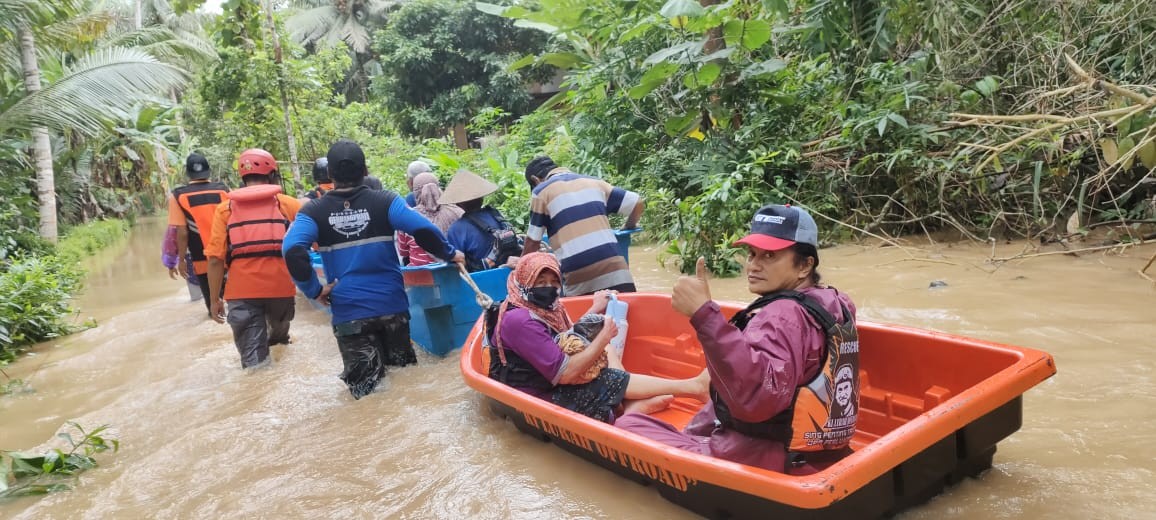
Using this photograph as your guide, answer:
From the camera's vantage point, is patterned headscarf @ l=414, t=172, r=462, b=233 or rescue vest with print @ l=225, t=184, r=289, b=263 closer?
rescue vest with print @ l=225, t=184, r=289, b=263

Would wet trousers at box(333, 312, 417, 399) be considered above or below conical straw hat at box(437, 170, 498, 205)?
below

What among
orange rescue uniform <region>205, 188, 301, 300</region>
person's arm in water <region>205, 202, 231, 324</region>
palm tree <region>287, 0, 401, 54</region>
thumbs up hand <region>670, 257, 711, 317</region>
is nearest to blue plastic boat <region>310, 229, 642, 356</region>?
orange rescue uniform <region>205, 188, 301, 300</region>

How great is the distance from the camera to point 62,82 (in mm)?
11141

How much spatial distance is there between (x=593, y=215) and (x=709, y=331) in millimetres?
2363

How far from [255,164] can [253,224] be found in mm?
429

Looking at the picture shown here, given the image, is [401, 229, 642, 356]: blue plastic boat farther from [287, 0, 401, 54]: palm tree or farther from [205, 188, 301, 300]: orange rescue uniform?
[287, 0, 401, 54]: palm tree

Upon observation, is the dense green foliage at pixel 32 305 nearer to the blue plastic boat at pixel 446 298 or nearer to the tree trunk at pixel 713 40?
the blue plastic boat at pixel 446 298

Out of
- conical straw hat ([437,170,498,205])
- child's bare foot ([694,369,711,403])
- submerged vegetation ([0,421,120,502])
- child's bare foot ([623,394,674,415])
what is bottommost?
submerged vegetation ([0,421,120,502])

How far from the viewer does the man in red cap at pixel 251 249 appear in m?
4.83

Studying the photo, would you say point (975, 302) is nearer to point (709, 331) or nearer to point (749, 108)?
point (749, 108)

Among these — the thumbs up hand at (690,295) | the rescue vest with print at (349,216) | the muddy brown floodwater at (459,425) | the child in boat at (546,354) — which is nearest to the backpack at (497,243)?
the muddy brown floodwater at (459,425)

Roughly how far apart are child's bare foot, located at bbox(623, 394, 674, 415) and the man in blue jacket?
147 cm

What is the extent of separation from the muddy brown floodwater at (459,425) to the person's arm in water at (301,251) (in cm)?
86

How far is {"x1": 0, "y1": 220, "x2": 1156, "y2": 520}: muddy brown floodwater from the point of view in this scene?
9.26ft
